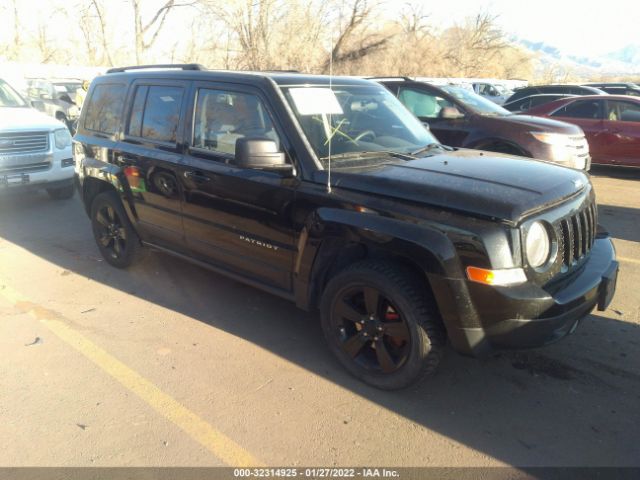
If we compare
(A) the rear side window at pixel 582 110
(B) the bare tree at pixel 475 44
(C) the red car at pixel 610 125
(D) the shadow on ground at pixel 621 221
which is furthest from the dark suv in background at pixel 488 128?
(B) the bare tree at pixel 475 44

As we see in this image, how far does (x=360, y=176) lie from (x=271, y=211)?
0.71 meters

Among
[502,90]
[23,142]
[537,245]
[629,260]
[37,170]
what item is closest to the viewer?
[537,245]

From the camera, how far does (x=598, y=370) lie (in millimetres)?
→ 3441

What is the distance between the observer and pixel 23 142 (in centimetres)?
779

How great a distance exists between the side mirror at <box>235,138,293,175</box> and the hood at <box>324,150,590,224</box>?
1.27 ft

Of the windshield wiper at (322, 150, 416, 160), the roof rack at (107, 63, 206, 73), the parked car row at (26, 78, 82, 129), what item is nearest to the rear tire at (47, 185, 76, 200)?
the roof rack at (107, 63, 206, 73)

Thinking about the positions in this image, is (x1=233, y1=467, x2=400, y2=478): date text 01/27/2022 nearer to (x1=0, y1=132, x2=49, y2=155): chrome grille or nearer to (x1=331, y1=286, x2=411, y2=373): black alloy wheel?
(x1=331, y1=286, x2=411, y2=373): black alloy wheel

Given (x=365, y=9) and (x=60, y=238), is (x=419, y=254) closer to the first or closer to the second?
(x=60, y=238)

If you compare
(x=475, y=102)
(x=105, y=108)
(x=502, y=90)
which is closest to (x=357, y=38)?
(x=502, y=90)

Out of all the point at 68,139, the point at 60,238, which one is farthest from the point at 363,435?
the point at 68,139

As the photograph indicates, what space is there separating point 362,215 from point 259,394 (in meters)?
1.27

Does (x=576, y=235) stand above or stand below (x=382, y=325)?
above

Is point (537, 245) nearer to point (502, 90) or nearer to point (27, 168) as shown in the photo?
point (27, 168)

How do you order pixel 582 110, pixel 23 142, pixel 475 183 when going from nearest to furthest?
1. pixel 475 183
2. pixel 23 142
3. pixel 582 110
